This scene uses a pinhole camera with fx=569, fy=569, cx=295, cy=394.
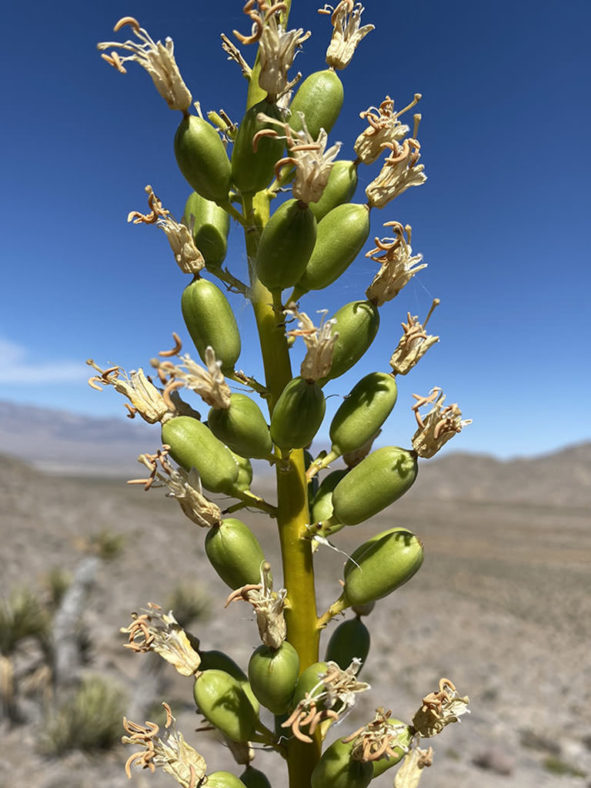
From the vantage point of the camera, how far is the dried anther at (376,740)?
1771mm

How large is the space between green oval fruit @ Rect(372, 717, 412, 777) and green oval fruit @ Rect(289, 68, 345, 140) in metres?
2.09

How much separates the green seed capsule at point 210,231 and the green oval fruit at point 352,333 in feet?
1.83

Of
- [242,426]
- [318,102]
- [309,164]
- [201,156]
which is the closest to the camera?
[309,164]

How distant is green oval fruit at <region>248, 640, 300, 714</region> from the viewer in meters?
1.81

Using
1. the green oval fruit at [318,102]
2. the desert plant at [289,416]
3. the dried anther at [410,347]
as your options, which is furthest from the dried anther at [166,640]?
the green oval fruit at [318,102]

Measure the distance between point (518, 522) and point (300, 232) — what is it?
70.8 metres

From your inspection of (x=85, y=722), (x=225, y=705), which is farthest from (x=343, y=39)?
(x=85, y=722)

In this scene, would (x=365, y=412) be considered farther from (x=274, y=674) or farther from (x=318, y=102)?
(x=318, y=102)

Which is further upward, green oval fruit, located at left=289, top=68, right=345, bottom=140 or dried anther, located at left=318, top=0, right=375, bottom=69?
dried anther, located at left=318, top=0, right=375, bottom=69

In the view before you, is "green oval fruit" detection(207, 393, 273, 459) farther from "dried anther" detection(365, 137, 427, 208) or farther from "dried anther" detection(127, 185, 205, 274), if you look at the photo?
"dried anther" detection(365, 137, 427, 208)

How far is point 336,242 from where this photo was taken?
1.98 m

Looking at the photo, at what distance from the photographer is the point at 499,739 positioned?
13.9m

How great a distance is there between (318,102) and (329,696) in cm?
204

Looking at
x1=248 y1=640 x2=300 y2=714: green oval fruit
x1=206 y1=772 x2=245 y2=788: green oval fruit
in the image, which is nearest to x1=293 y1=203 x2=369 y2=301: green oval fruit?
x1=248 y1=640 x2=300 y2=714: green oval fruit
